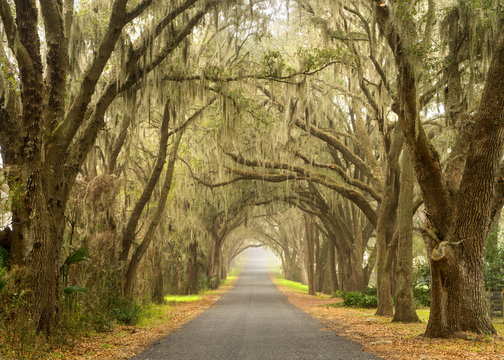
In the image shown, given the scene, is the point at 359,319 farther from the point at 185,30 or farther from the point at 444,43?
the point at 185,30

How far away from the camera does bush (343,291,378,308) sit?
50.3 feet

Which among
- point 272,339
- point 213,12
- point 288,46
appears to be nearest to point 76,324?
point 272,339

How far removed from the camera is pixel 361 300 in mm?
15523

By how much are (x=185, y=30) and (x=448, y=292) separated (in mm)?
6585

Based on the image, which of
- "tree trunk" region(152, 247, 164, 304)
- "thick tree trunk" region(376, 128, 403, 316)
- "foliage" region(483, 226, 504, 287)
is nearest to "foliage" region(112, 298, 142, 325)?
"tree trunk" region(152, 247, 164, 304)

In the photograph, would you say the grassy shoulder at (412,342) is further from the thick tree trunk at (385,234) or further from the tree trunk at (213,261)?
the tree trunk at (213,261)

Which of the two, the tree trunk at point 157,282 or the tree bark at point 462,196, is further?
the tree trunk at point 157,282

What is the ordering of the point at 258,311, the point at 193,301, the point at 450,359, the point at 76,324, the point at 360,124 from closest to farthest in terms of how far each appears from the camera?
the point at 450,359 → the point at 76,324 → the point at 258,311 → the point at 360,124 → the point at 193,301

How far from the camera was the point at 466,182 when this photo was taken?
749 cm

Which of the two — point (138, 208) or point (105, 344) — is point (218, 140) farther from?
point (105, 344)

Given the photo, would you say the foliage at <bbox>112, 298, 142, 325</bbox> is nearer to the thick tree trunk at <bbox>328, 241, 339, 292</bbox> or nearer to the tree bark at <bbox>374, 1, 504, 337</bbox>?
the tree bark at <bbox>374, 1, 504, 337</bbox>

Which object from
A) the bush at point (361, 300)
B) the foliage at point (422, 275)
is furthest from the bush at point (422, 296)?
the bush at point (361, 300)

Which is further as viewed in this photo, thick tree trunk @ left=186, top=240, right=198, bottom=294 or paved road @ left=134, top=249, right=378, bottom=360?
thick tree trunk @ left=186, top=240, right=198, bottom=294

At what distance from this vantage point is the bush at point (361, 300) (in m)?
15.3
